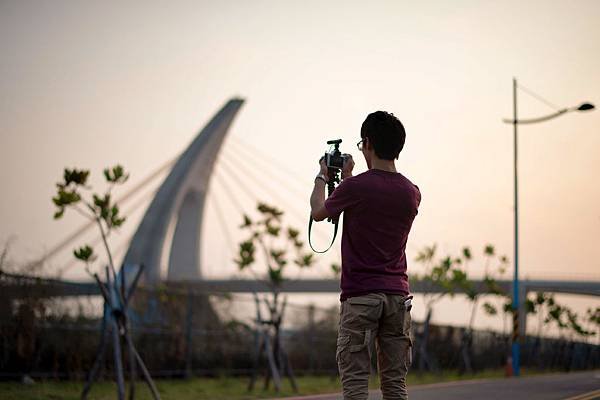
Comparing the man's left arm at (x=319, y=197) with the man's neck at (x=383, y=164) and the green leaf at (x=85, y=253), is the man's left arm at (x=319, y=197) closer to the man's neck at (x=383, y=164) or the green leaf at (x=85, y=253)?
the man's neck at (x=383, y=164)

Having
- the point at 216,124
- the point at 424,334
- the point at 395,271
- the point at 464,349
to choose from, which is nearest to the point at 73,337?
the point at 395,271

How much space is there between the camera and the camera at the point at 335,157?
4.95m

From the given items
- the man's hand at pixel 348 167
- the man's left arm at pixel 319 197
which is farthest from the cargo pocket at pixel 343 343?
the man's hand at pixel 348 167

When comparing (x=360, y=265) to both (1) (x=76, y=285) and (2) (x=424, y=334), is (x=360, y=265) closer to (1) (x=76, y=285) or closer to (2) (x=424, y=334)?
(1) (x=76, y=285)

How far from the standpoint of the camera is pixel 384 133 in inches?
191

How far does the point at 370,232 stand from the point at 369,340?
0.51 metres

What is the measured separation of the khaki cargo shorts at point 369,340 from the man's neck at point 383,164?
63cm

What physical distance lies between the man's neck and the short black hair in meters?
0.02

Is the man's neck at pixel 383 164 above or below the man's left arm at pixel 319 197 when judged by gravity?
above

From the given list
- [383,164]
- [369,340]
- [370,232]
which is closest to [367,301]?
[369,340]

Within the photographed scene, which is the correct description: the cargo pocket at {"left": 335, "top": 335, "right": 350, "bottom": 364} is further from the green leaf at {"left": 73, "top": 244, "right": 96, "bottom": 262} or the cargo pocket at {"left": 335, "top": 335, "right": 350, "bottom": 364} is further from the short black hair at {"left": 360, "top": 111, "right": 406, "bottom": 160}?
the green leaf at {"left": 73, "top": 244, "right": 96, "bottom": 262}

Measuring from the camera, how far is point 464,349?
33.5 metres

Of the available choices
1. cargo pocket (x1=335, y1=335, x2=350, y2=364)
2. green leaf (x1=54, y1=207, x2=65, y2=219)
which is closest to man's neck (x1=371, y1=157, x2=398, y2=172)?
cargo pocket (x1=335, y1=335, x2=350, y2=364)

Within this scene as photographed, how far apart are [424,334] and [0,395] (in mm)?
17404
